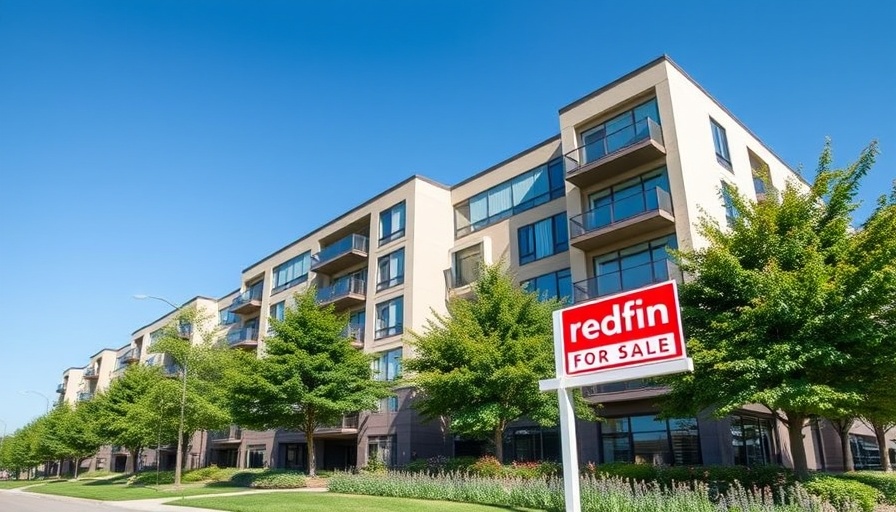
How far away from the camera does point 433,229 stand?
119ft

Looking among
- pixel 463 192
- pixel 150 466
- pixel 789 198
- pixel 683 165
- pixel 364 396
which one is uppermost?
pixel 463 192

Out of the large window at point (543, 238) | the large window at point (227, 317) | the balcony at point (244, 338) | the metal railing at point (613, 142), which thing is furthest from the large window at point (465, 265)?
the large window at point (227, 317)

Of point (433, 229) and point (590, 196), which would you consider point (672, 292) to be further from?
point (433, 229)

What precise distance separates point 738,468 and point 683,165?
11.9 metres

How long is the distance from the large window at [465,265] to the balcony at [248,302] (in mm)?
22838

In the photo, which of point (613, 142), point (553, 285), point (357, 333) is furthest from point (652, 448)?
point (357, 333)

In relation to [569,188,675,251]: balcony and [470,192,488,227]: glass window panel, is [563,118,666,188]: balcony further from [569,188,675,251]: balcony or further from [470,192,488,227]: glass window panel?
[470,192,488,227]: glass window panel

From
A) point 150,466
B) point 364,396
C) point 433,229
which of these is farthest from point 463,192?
point 150,466

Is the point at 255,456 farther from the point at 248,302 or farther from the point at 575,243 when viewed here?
the point at 575,243

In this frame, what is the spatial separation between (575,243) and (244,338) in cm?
3367

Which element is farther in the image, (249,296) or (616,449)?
(249,296)

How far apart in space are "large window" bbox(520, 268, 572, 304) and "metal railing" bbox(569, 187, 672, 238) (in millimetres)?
2920

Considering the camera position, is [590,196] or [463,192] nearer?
[590,196]

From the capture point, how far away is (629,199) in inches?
992
